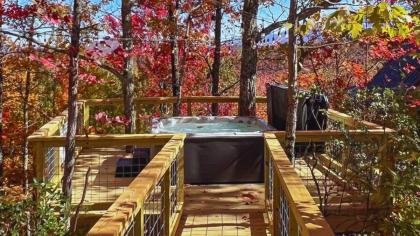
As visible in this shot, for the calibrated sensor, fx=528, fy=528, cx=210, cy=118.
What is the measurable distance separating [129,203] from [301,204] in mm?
746

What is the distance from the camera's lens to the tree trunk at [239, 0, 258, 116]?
364 inches

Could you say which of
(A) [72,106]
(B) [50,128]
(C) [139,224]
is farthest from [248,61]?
(C) [139,224]

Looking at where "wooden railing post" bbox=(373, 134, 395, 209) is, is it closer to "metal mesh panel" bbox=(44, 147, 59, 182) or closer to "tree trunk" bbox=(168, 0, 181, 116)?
"metal mesh panel" bbox=(44, 147, 59, 182)

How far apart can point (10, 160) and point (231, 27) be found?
7.27m

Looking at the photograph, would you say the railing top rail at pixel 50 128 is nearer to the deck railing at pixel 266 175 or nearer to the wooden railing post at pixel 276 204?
the deck railing at pixel 266 175

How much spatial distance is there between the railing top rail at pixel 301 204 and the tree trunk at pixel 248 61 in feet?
19.0

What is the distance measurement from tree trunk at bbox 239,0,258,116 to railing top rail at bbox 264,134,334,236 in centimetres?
580

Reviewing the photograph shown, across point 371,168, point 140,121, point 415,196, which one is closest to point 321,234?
point 415,196

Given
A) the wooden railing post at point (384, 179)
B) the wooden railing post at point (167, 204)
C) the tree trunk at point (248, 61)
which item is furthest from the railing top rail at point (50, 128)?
the tree trunk at point (248, 61)

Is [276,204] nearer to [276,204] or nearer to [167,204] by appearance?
[276,204]

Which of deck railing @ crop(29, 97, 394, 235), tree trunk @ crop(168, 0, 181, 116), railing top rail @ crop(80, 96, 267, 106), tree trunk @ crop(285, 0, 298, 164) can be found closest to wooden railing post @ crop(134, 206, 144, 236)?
deck railing @ crop(29, 97, 394, 235)

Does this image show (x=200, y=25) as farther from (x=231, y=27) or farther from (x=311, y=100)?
(x=311, y=100)

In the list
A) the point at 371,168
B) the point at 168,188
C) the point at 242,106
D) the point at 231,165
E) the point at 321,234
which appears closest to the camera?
the point at 321,234

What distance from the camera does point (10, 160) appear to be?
14.9m
